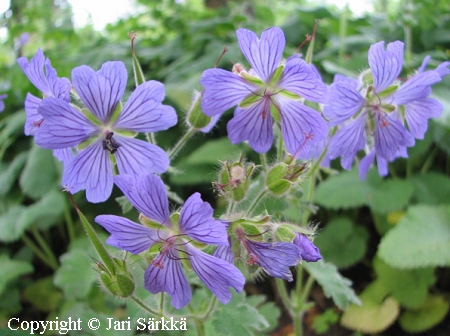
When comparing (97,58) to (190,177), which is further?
(97,58)

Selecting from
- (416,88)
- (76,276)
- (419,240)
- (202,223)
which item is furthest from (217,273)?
(419,240)

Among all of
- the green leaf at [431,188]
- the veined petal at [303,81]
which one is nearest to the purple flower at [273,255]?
the veined petal at [303,81]

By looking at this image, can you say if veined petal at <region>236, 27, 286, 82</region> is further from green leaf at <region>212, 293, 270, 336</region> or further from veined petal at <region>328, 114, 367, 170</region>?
green leaf at <region>212, 293, 270, 336</region>

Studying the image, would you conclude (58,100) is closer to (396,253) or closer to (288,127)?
(288,127)

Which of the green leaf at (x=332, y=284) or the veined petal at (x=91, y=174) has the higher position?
the veined petal at (x=91, y=174)

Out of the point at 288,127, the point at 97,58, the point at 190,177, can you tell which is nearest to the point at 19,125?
the point at 97,58

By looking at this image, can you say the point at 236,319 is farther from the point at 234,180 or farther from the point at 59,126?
the point at 59,126

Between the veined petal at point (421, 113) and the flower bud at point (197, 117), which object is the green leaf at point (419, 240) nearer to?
the veined petal at point (421, 113)
